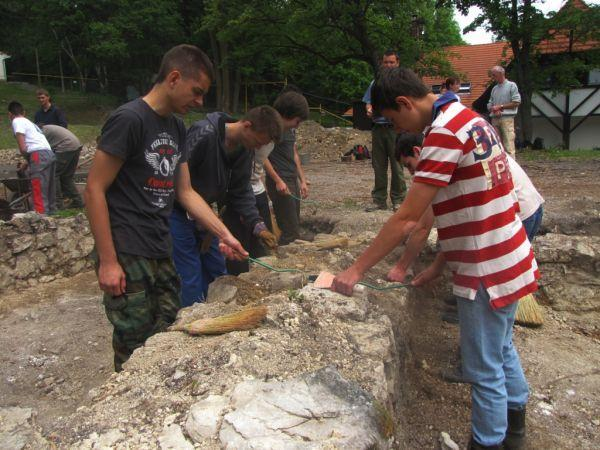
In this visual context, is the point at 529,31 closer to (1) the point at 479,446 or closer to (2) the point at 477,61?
(2) the point at 477,61

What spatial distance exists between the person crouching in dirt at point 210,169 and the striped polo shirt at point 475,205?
160cm

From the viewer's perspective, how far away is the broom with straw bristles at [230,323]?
239 centimetres

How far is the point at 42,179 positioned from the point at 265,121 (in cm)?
518

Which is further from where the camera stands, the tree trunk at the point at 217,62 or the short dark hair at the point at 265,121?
the tree trunk at the point at 217,62

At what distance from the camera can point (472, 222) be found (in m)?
1.94

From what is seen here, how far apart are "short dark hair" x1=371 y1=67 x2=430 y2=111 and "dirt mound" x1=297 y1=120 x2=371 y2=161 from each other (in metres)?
14.7

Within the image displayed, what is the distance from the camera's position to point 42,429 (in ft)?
5.99

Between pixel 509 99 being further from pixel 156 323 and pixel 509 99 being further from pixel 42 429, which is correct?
pixel 42 429

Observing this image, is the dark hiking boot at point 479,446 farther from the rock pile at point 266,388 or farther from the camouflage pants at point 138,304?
the camouflage pants at point 138,304

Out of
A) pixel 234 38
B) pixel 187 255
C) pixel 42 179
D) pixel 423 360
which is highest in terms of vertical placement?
pixel 234 38

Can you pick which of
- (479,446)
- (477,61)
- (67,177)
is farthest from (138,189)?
(477,61)

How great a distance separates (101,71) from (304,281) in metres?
29.5

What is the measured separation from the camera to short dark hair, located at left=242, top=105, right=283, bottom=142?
3.25 metres

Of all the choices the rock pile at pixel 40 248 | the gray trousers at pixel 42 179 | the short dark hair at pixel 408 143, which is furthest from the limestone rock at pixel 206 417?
the gray trousers at pixel 42 179
